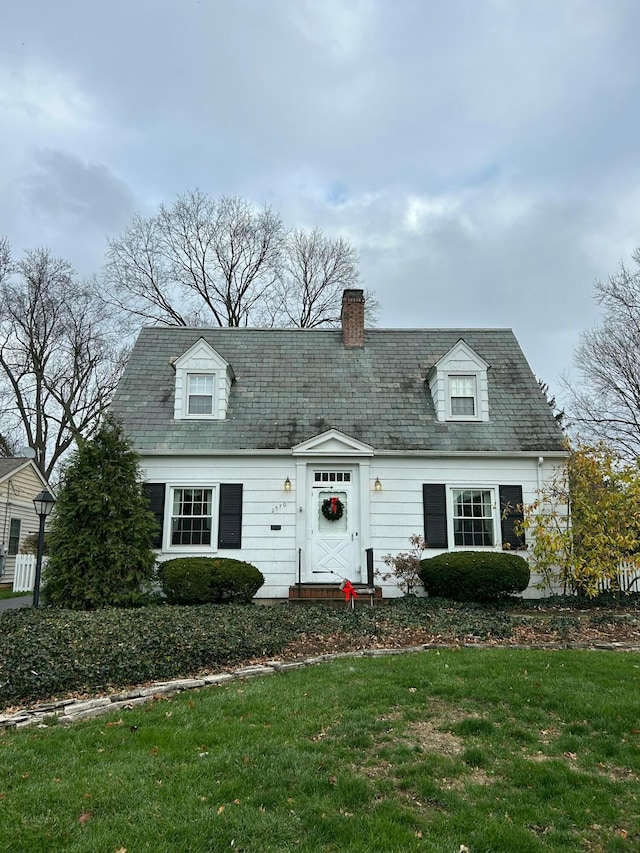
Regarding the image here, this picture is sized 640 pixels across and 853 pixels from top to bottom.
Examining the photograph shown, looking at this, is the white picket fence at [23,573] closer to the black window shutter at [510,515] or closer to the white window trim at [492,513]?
the white window trim at [492,513]

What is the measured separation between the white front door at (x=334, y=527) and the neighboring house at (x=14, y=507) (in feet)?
44.5

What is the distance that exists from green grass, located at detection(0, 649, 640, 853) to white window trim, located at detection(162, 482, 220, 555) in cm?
699

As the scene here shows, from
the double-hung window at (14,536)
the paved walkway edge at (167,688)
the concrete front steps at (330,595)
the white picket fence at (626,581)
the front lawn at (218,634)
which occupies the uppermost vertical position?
the double-hung window at (14,536)

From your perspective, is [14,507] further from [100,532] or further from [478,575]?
[478,575]

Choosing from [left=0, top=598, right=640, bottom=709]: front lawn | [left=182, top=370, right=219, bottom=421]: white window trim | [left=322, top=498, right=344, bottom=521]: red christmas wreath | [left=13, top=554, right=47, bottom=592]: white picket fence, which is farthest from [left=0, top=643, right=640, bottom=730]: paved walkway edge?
[left=13, top=554, right=47, bottom=592]: white picket fence

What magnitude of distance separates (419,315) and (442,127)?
56.6 ft

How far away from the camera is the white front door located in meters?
13.0

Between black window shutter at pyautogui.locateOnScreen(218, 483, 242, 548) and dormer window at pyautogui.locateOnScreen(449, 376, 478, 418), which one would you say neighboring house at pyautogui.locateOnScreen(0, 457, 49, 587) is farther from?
dormer window at pyautogui.locateOnScreen(449, 376, 478, 418)

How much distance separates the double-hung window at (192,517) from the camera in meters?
13.2

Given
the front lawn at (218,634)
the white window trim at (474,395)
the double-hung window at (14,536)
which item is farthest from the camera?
the double-hung window at (14,536)

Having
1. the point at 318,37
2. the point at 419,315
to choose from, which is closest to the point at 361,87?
the point at 318,37

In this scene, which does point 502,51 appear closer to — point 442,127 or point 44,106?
point 442,127

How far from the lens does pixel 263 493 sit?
13.3m

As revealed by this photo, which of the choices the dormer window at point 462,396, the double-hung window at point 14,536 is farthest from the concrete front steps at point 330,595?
the double-hung window at point 14,536
